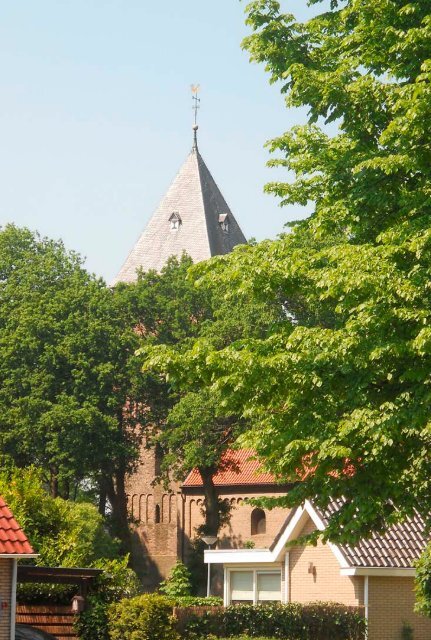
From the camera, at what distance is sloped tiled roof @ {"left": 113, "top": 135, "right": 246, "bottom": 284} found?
79812 mm

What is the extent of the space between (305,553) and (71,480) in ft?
97.8

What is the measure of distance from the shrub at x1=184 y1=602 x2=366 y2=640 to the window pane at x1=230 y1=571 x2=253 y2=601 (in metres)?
4.04

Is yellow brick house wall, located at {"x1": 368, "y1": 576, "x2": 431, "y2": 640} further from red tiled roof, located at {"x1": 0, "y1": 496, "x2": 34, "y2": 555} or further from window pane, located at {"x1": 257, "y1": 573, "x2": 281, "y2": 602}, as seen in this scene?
red tiled roof, located at {"x1": 0, "y1": 496, "x2": 34, "y2": 555}

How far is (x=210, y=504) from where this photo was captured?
60.4 metres

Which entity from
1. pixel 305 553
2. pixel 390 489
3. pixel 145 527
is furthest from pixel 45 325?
pixel 390 489

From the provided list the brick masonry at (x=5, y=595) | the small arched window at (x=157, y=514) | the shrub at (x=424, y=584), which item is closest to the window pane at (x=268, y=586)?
the shrub at (x=424, y=584)

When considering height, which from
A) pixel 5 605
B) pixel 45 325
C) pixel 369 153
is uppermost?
pixel 45 325

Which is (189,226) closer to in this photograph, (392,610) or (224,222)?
(224,222)

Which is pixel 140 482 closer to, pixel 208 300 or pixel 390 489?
pixel 208 300

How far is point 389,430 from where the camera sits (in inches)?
647

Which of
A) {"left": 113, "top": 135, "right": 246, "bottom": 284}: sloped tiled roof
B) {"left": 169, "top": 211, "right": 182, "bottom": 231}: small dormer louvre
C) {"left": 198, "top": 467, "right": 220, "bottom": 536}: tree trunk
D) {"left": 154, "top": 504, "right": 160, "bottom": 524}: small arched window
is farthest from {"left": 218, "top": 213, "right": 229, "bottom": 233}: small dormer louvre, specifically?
{"left": 198, "top": 467, "right": 220, "bottom": 536}: tree trunk

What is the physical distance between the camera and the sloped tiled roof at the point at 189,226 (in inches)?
3142

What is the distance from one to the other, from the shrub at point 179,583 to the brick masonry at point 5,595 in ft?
131

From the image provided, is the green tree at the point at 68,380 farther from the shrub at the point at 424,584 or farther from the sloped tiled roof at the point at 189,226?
the shrub at the point at 424,584
